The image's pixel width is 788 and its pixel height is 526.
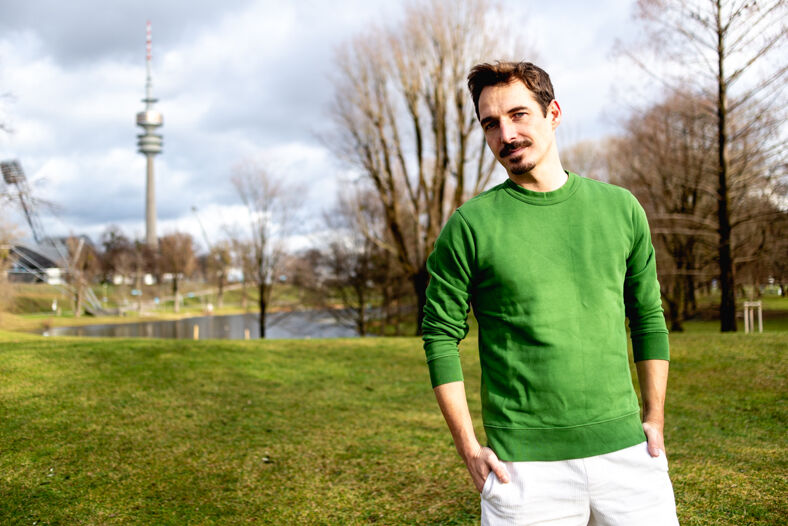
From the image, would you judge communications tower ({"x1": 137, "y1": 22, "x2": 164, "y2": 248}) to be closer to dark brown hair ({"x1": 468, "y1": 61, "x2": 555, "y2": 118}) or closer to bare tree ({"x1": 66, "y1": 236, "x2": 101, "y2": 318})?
bare tree ({"x1": 66, "y1": 236, "x2": 101, "y2": 318})

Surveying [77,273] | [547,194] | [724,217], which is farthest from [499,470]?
[77,273]

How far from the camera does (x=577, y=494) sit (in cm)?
182

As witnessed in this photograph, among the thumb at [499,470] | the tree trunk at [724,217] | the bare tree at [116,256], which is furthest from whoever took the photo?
the bare tree at [116,256]

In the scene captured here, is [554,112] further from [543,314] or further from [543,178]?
[543,314]

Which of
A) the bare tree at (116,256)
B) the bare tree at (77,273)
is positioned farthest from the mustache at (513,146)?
the bare tree at (116,256)

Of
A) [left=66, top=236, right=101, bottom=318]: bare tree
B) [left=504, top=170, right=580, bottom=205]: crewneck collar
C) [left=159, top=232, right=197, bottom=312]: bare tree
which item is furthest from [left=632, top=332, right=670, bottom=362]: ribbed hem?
[left=159, top=232, right=197, bottom=312]: bare tree

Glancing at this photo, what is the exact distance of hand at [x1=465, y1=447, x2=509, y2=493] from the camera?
1794 millimetres

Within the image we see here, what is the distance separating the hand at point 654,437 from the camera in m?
1.90

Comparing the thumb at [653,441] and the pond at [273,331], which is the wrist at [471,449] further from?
the pond at [273,331]

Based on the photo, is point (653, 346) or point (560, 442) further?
point (653, 346)

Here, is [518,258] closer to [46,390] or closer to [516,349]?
[516,349]

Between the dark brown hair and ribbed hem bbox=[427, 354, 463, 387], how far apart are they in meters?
0.83

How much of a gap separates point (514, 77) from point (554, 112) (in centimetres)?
23

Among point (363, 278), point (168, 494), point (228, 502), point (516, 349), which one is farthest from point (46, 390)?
point (363, 278)
